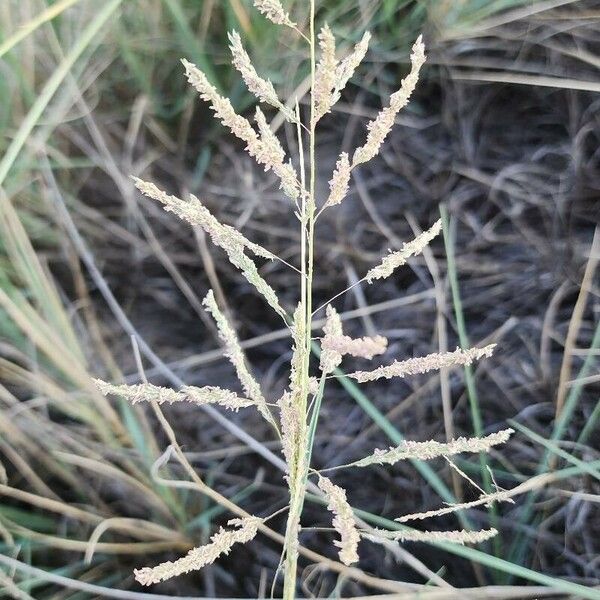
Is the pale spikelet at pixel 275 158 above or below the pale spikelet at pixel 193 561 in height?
above

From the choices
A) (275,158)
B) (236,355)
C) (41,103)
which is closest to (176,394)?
(236,355)

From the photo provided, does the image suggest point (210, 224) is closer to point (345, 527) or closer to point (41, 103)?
point (345, 527)

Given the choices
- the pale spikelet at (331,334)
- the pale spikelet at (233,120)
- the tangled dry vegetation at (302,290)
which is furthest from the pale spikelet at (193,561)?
the pale spikelet at (233,120)

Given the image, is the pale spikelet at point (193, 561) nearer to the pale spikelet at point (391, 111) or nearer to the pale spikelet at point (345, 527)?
the pale spikelet at point (345, 527)

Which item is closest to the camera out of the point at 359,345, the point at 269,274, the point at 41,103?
the point at 359,345

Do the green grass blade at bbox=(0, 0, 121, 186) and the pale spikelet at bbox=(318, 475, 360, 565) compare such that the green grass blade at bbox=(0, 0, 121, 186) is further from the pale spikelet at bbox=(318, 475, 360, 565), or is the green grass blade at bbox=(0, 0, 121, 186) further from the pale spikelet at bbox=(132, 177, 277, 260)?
the pale spikelet at bbox=(318, 475, 360, 565)

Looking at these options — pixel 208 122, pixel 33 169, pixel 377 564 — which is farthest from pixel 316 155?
pixel 377 564

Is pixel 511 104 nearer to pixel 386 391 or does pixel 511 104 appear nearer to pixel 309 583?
pixel 386 391
